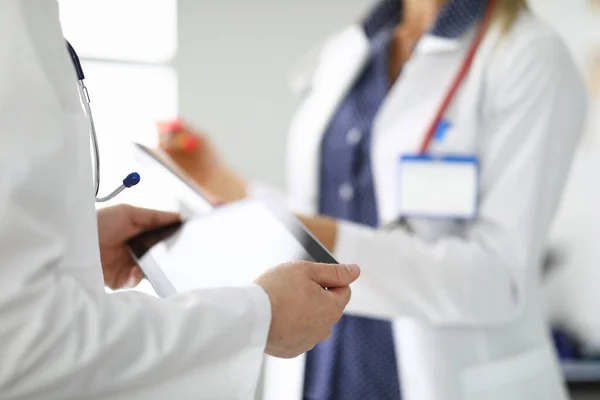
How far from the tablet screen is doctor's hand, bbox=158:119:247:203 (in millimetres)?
439

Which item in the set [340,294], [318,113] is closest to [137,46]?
[318,113]

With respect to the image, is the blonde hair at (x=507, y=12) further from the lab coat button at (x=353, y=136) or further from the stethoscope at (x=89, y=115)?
the stethoscope at (x=89, y=115)

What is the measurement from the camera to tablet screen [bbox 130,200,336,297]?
652 mm

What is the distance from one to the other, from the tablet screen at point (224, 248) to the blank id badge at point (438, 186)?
354 millimetres

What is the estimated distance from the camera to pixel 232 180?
135cm

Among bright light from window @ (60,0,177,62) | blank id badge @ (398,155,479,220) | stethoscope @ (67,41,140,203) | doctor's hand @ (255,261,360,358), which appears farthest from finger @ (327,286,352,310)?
bright light from window @ (60,0,177,62)

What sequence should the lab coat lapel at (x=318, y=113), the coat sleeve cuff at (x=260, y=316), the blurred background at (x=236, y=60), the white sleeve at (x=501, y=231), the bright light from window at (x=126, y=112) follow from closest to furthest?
the coat sleeve cuff at (x=260, y=316) → the bright light from window at (x=126, y=112) → the white sleeve at (x=501, y=231) → the lab coat lapel at (x=318, y=113) → the blurred background at (x=236, y=60)

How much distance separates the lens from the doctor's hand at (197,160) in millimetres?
1263

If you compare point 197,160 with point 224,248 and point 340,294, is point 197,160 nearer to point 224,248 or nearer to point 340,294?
point 224,248

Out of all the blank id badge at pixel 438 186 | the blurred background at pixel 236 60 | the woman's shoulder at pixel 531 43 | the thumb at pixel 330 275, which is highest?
the woman's shoulder at pixel 531 43

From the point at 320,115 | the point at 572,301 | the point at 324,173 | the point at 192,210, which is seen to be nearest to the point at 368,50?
the point at 320,115

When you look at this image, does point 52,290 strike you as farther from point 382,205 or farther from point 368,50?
point 368,50

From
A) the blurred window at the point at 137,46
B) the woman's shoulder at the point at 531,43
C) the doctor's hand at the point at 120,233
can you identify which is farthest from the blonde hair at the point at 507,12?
the blurred window at the point at 137,46

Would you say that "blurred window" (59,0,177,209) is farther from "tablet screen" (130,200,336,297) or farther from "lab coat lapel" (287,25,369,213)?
"tablet screen" (130,200,336,297)
